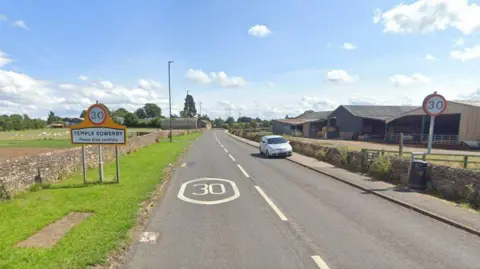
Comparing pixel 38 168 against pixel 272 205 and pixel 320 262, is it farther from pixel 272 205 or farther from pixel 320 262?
pixel 320 262

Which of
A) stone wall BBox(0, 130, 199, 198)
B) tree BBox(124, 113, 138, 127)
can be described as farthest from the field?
tree BBox(124, 113, 138, 127)

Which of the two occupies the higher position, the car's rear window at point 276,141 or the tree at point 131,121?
the car's rear window at point 276,141

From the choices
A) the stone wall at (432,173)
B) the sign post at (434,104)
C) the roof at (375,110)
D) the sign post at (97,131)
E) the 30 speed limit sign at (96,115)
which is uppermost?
the roof at (375,110)

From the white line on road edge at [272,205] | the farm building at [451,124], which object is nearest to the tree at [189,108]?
the farm building at [451,124]

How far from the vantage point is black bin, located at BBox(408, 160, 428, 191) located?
9297 mm

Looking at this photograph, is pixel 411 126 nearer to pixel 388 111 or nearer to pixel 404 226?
pixel 388 111

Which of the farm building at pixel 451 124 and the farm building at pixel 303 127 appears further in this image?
the farm building at pixel 303 127

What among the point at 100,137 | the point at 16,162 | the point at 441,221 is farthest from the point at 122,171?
the point at 441,221

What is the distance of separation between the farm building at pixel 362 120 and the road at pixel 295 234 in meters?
41.2

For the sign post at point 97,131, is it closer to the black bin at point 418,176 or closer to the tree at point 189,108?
the black bin at point 418,176

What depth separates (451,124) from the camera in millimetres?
38219

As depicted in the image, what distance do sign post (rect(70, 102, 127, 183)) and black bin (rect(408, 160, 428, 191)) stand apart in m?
10.1

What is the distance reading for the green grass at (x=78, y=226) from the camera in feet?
14.3

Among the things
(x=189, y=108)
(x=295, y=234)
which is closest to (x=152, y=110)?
(x=189, y=108)
